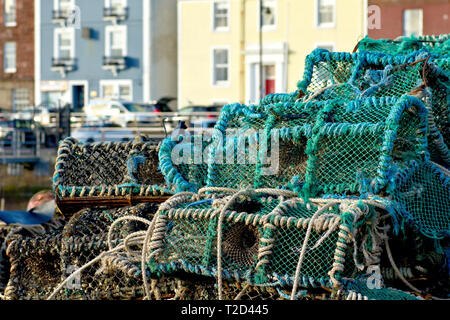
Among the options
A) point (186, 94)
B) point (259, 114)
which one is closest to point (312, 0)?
point (186, 94)

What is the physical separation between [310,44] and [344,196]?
21.9 meters

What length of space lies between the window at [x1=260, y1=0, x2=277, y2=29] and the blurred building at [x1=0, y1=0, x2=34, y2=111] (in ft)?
32.7

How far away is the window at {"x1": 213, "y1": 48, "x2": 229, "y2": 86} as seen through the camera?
2652 cm

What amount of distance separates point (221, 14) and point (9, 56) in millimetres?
9568

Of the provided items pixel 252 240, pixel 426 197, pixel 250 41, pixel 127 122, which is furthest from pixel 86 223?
pixel 250 41

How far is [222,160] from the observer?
3.75 meters

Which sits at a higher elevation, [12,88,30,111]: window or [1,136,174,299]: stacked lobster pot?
[12,88,30,111]: window

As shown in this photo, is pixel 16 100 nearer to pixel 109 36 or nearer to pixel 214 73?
pixel 109 36

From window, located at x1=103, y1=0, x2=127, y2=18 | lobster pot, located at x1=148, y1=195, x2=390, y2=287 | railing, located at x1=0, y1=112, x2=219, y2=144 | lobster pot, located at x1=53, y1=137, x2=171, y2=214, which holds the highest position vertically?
window, located at x1=103, y1=0, x2=127, y2=18

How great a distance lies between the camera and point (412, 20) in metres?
22.1

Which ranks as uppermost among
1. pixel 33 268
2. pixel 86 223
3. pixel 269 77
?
pixel 269 77

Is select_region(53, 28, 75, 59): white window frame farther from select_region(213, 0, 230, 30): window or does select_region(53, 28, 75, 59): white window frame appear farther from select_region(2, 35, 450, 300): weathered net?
select_region(2, 35, 450, 300): weathered net

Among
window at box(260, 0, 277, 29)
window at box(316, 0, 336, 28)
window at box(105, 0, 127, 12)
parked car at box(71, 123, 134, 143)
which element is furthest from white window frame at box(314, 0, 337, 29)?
parked car at box(71, 123, 134, 143)

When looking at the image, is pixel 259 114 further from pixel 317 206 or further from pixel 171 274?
pixel 171 274
